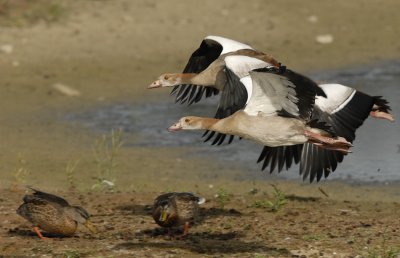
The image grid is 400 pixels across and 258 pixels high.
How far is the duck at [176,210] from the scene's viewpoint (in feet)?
27.2

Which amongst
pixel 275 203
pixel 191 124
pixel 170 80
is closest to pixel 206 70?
pixel 170 80

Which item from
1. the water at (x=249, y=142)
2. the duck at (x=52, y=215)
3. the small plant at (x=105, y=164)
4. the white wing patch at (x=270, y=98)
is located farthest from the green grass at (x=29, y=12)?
the duck at (x=52, y=215)

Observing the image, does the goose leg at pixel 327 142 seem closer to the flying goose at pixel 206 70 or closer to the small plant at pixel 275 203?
the small plant at pixel 275 203

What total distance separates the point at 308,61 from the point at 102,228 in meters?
8.16

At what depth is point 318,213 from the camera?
911 cm

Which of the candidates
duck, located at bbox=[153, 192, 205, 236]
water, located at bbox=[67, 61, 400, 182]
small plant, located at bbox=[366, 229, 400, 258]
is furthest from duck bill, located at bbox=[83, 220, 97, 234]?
water, located at bbox=[67, 61, 400, 182]

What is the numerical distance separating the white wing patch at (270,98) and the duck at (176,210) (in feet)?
2.65

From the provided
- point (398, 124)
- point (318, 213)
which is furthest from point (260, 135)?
point (398, 124)

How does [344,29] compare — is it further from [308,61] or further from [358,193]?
[358,193]

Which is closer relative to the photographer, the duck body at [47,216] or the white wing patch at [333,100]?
the duck body at [47,216]

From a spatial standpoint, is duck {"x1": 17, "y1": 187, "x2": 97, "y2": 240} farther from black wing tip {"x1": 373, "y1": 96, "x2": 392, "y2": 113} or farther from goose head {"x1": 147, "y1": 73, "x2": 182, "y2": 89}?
black wing tip {"x1": 373, "y1": 96, "x2": 392, "y2": 113}

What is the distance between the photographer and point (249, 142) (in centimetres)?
1265

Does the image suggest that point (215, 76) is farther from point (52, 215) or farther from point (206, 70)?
point (52, 215)

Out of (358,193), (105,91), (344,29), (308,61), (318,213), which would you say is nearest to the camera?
(318,213)
